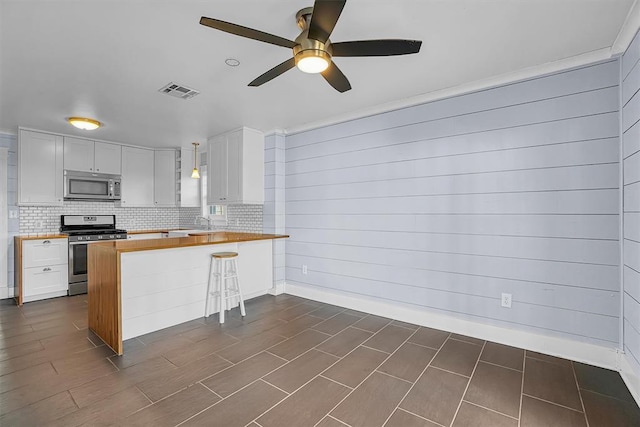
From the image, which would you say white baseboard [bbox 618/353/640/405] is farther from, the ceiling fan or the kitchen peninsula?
the kitchen peninsula

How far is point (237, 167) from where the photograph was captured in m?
4.39

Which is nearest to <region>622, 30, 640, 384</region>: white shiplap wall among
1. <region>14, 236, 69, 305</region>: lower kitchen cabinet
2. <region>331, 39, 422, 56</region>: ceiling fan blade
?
<region>331, 39, 422, 56</region>: ceiling fan blade

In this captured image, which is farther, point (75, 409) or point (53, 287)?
point (53, 287)

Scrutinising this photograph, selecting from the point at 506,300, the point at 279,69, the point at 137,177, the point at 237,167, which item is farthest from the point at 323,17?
the point at 137,177

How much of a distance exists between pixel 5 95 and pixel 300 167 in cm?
316

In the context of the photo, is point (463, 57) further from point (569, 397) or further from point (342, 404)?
point (342, 404)

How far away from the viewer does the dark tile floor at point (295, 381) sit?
5.89 ft

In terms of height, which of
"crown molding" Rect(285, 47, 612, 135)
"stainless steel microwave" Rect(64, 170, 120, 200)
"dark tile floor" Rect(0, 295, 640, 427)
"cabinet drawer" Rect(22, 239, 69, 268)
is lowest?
"dark tile floor" Rect(0, 295, 640, 427)

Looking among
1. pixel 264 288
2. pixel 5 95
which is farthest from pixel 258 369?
pixel 5 95

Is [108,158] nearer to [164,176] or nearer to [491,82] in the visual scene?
[164,176]

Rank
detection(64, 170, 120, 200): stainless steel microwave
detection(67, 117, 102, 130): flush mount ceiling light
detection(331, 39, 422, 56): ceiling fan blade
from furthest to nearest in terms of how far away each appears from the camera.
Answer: detection(64, 170, 120, 200): stainless steel microwave, detection(67, 117, 102, 130): flush mount ceiling light, detection(331, 39, 422, 56): ceiling fan blade

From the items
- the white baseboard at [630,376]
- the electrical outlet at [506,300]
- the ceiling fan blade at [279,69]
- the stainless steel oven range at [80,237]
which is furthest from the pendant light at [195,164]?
the white baseboard at [630,376]

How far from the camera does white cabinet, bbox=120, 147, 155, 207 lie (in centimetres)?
533

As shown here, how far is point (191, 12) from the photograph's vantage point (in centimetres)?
187
